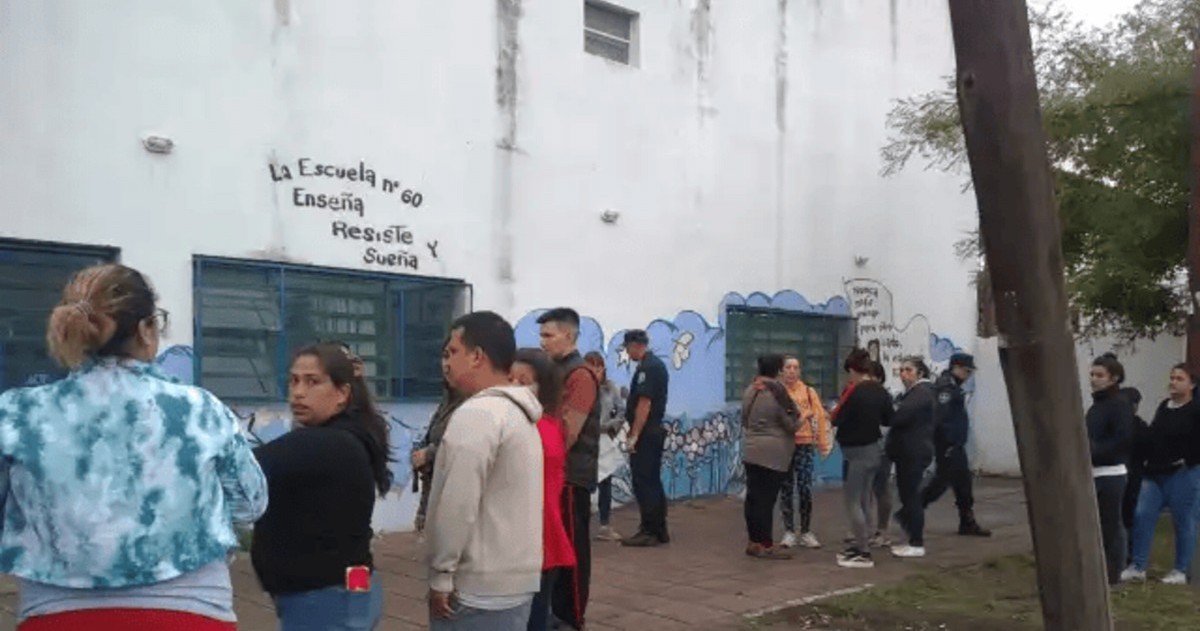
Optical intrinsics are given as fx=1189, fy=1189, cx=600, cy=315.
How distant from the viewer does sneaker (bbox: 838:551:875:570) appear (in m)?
9.09

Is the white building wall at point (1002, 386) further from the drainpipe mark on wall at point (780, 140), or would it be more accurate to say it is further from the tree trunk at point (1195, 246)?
the tree trunk at point (1195, 246)

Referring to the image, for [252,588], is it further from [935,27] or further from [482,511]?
[935,27]

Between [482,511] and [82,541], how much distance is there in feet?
4.41

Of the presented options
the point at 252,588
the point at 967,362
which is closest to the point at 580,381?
the point at 252,588

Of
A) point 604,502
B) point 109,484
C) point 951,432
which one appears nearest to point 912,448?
point 951,432

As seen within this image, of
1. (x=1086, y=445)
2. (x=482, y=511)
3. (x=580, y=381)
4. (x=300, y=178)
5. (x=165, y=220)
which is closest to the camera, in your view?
(x=1086, y=445)

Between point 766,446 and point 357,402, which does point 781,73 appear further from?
point 357,402

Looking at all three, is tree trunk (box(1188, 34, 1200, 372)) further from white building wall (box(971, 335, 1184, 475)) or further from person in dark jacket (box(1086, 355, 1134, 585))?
white building wall (box(971, 335, 1184, 475))

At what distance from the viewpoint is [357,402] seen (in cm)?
389

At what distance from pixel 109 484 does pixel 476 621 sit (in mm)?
1415

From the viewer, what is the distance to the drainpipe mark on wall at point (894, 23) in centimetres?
1556

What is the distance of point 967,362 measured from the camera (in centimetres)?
1066

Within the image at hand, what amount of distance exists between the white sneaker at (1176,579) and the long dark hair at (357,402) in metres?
6.43

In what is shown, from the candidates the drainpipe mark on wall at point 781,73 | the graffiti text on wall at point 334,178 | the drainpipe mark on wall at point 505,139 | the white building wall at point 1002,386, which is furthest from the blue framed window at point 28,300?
the white building wall at point 1002,386
